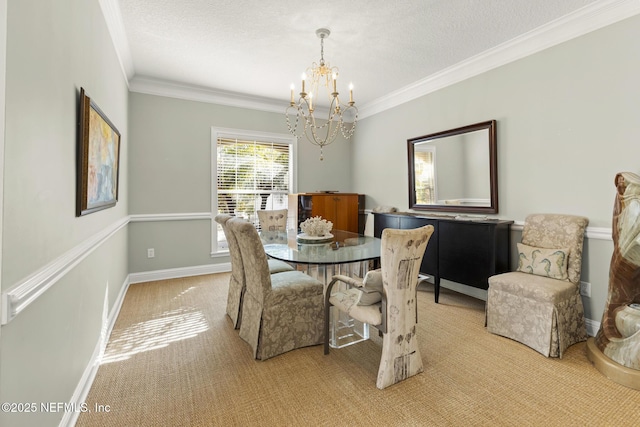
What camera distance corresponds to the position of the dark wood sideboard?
304 cm

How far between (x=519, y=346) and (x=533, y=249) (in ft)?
2.84

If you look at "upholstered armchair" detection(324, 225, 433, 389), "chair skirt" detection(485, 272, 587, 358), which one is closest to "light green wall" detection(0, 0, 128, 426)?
"upholstered armchair" detection(324, 225, 433, 389)

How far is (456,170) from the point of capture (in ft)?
12.4

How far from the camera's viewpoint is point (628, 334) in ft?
6.66

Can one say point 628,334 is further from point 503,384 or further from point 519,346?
point 503,384

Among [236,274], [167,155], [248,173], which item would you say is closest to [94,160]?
[236,274]

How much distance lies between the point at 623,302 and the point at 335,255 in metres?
2.03

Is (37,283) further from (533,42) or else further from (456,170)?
(533,42)

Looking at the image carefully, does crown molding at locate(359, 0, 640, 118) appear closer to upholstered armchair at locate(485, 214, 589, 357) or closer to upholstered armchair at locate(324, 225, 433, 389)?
upholstered armchair at locate(485, 214, 589, 357)

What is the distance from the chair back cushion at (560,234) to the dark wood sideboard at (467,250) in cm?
24

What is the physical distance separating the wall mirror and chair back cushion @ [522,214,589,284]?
1.72ft

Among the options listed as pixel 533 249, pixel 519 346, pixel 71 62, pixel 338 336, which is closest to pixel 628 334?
pixel 519 346

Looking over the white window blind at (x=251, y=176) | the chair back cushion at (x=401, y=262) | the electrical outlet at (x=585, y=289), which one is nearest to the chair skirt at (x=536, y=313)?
the electrical outlet at (x=585, y=289)

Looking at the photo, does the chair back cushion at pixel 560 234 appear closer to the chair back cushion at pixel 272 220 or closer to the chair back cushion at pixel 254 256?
the chair back cushion at pixel 254 256
